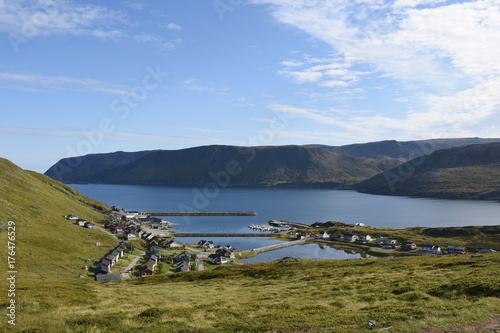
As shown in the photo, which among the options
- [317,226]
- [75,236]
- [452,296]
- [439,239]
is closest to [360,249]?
[439,239]

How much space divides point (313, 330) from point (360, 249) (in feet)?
370

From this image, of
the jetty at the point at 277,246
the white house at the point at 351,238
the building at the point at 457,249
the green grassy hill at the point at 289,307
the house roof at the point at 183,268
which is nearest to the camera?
the green grassy hill at the point at 289,307

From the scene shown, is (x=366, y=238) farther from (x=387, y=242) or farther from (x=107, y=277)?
(x=107, y=277)

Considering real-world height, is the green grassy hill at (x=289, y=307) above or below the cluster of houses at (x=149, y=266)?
above

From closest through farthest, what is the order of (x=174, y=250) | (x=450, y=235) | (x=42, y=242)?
(x=42, y=242)
(x=174, y=250)
(x=450, y=235)

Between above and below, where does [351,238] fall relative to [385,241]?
below

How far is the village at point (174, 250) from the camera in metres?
78.9

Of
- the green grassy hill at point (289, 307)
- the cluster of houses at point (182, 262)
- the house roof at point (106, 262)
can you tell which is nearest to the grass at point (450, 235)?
the cluster of houses at point (182, 262)

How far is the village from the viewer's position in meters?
78.9

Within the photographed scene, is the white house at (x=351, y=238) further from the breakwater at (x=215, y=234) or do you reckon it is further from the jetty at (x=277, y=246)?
the breakwater at (x=215, y=234)

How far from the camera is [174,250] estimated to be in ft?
370

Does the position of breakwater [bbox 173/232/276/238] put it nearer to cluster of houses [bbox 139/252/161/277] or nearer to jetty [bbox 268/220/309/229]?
jetty [bbox 268/220/309/229]

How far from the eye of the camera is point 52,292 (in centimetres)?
→ 3262

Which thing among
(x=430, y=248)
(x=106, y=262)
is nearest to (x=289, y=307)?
(x=106, y=262)
